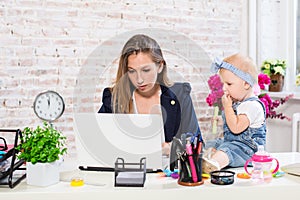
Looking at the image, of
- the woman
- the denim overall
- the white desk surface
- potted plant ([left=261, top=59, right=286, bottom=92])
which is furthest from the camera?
potted plant ([left=261, top=59, right=286, bottom=92])

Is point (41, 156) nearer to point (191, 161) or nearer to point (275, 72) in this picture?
point (191, 161)

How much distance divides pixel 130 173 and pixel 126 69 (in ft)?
2.12

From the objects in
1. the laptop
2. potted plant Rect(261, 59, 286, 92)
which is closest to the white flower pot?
the laptop

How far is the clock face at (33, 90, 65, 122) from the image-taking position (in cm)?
329

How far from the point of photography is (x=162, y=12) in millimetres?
3668

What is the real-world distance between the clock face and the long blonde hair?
112cm

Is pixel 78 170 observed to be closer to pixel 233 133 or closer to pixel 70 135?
pixel 233 133

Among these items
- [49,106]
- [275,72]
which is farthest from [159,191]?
[275,72]

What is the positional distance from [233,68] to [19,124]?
217cm

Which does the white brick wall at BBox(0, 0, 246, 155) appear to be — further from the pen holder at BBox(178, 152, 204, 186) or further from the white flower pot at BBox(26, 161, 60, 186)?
the white flower pot at BBox(26, 161, 60, 186)

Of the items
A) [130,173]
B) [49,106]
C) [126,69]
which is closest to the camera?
[130,173]

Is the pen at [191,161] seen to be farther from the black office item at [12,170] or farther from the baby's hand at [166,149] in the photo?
the black office item at [12,170]

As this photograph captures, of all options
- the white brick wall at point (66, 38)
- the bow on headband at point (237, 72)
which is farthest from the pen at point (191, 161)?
the white brick wall at point (66, 38)

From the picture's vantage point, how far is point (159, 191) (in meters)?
1.35
